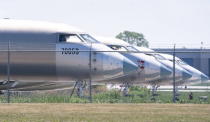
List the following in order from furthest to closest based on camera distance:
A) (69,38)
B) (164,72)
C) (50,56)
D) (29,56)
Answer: (164,72) < (69,38) < (50,56) < (29,56)

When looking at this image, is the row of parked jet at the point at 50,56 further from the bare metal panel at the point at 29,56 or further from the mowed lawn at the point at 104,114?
the mowed lawn at the point at 104,114

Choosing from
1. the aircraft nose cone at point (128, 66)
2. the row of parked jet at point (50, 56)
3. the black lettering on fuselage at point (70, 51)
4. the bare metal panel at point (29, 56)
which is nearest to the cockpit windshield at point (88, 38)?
the row of parked jet at point (50, 56)

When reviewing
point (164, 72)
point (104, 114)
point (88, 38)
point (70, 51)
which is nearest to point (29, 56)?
point (70, 51)

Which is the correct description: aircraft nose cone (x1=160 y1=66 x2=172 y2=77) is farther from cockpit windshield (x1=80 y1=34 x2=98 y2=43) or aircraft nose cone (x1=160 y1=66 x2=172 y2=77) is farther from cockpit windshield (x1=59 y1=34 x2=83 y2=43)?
cockpit windshield (x1=59 y1=34 x2=83 y2=43)

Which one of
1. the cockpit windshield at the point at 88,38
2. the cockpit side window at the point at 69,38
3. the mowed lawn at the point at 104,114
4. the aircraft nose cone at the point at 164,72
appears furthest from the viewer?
the aircraft nose cone at the point at 164,72

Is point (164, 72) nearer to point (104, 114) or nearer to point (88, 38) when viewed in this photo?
point (88, 38)

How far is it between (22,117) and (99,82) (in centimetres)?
1677

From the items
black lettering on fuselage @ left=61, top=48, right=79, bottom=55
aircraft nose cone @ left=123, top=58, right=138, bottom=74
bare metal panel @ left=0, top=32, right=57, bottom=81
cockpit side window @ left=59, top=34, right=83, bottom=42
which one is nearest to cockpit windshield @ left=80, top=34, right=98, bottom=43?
cockpit side window @ left=59, top=34, right=83, bottom=42

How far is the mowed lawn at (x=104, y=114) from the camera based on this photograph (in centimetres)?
1662

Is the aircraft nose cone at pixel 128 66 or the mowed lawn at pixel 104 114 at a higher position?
the aircraft nose cone at pixel 128 66

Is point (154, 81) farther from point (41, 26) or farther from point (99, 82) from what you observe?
point (41, 26)

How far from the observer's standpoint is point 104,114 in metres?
18.2

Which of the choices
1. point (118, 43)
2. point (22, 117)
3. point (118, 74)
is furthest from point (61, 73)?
point (22, 117)

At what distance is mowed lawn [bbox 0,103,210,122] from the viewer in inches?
655
